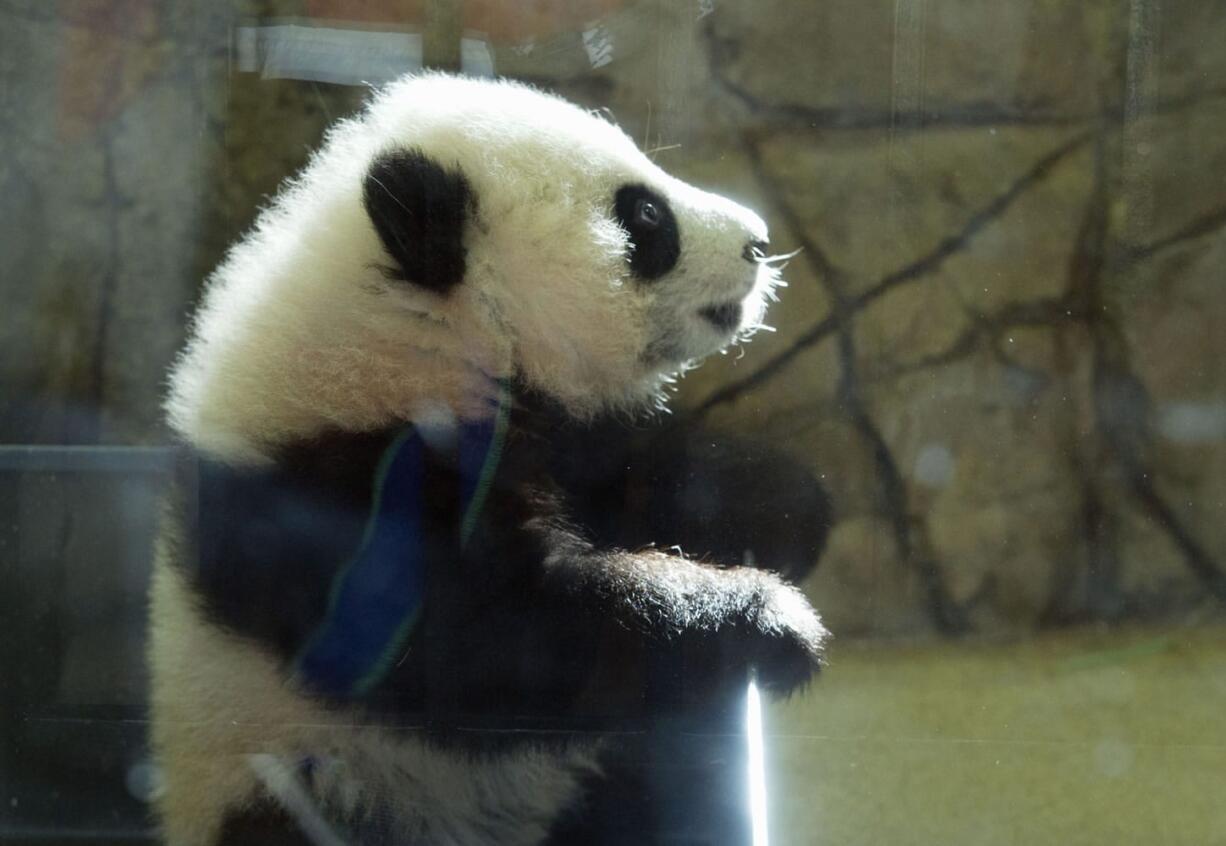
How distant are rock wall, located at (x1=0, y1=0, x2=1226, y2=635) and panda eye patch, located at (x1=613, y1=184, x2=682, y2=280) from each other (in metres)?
0.29

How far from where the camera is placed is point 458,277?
1.61 metres

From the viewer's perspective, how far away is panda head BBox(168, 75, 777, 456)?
1.59 metres

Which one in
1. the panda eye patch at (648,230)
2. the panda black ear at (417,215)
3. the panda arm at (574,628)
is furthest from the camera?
the panda eye patch at (648,230)

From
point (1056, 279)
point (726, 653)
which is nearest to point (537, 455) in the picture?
point (726, 653)

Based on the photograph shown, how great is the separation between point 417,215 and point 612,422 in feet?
1.83

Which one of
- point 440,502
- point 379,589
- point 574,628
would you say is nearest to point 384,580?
point 379,589

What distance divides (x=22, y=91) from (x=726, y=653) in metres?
1.68

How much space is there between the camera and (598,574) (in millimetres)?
1507

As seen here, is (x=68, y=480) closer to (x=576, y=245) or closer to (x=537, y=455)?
(x=537, y=455)

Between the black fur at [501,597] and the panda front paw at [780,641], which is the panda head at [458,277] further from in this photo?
the panda front paw at [780,641]

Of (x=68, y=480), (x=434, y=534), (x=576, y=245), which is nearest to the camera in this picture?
(x=434, y=534)

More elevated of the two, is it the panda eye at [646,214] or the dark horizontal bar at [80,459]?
the panda eye at [646,214]

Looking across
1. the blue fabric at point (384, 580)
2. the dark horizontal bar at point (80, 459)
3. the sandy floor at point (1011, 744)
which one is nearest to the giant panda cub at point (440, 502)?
the blue fabric at point (384, 580)

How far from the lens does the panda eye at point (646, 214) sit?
174cm
